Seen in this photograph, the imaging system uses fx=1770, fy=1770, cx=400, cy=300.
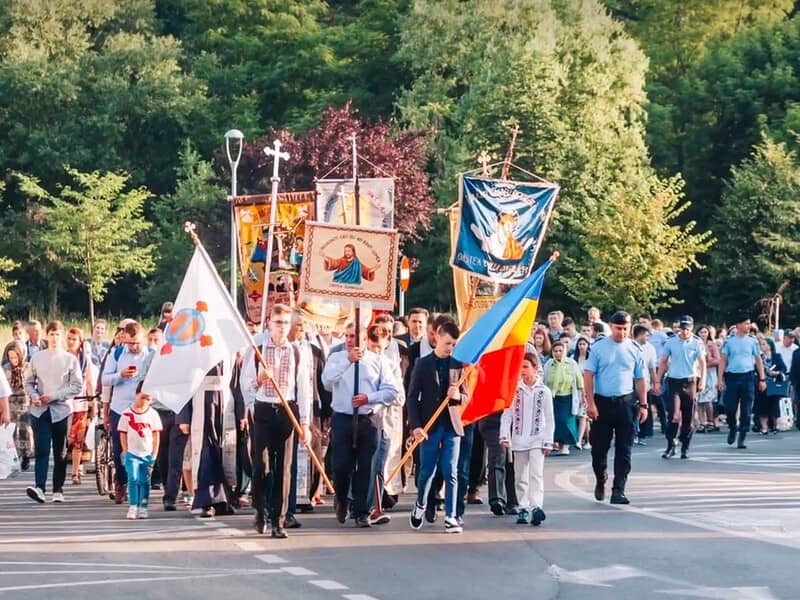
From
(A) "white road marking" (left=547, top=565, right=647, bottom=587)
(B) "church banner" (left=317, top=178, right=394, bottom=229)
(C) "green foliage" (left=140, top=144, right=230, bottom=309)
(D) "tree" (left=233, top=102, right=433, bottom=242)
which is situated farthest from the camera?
(C) "green foliage" (left=140, top=144, right=230, bottom=309)

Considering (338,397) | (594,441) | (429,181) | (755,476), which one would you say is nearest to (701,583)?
(338,397)

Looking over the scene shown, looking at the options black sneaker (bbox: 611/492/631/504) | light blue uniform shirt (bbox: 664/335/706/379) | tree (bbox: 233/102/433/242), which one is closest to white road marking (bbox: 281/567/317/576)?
black sneaker (bbox: 611/492/631/504)

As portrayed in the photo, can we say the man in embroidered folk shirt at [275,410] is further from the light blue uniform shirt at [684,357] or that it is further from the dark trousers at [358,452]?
the light blue uniform shirt at [684,357]

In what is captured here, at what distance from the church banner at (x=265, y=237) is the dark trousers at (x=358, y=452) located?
8.62 meters

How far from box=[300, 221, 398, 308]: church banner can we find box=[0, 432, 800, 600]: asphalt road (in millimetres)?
2104

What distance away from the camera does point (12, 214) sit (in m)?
65.4

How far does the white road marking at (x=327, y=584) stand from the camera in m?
11.7

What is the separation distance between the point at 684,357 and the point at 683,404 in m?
0.64

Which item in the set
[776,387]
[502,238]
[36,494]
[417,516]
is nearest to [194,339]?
[417,516]

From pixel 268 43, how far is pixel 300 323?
2263 inches

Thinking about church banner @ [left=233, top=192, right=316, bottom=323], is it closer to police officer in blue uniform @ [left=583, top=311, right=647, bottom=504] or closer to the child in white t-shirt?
police officer in blue uniform @ [left=583, top=311, right=647, bottom=504]

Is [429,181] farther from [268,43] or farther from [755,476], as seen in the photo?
[755,476]

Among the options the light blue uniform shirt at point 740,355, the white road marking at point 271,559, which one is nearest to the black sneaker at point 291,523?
the white road marking at point 271,559

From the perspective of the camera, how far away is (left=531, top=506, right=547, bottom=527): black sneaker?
15.5m
